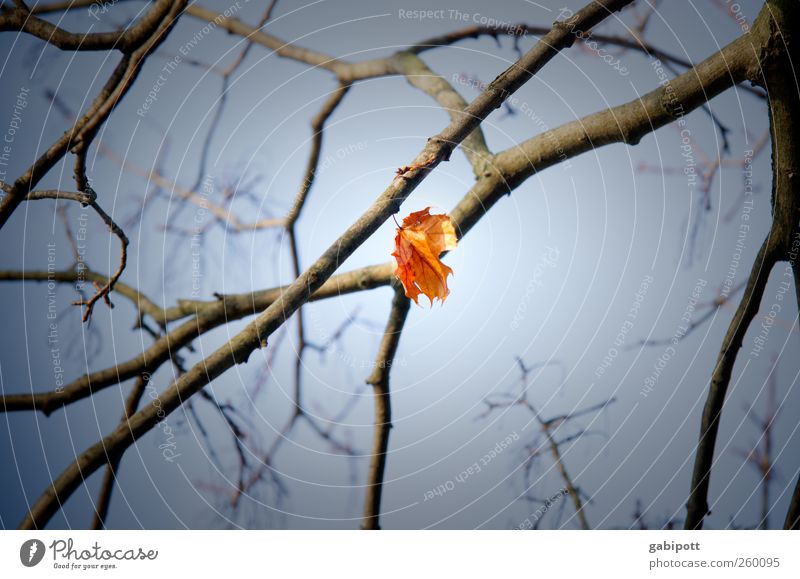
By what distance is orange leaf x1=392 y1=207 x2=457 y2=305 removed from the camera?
2.98ft

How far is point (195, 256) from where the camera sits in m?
0.98

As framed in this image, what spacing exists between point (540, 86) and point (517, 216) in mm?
181

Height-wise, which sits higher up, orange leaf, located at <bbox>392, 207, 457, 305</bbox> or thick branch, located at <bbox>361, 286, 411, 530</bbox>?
orange leaf, located at <bbox>392, 207, 457, 305</bbox>

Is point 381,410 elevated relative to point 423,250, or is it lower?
lower

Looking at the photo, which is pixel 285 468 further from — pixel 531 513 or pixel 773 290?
pixel 773 290

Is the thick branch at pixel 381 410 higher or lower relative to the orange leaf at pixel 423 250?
lower

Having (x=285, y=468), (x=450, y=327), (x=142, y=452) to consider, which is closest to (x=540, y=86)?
(x=450, y=327)

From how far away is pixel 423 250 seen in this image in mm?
913

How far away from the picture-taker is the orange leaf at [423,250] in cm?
91
